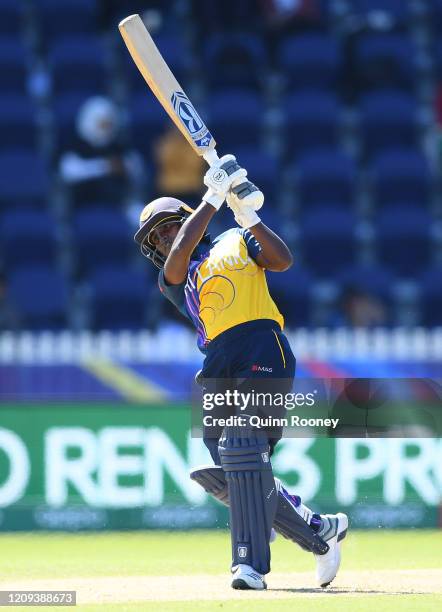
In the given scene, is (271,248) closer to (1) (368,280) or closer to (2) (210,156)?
(2) (210,156)

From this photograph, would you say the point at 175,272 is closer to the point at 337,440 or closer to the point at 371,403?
the point at 371,403

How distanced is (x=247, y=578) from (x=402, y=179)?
369 inches

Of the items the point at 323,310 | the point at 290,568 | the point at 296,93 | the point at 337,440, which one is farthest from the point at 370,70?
the point at 290,568

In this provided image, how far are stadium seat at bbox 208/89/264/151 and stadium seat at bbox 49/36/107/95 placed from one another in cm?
119

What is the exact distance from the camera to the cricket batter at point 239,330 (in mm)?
6008

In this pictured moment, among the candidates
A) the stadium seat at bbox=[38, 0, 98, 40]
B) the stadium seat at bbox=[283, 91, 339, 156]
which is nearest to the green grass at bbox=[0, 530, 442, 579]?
the stadium seat at bbox=[283, 91, 339, 156]

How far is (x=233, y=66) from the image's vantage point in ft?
49.9

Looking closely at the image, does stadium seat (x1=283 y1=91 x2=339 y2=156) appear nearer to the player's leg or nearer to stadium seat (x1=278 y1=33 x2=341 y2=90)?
stadium seat (x1=278 y1=33 x2=341 y2=90)

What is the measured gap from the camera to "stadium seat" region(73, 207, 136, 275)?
532 inches

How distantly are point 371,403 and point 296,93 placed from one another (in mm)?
7544

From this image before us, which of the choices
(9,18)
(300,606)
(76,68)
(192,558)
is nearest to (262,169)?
(76,68)

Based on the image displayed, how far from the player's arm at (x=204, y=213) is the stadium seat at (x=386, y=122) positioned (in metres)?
9.44

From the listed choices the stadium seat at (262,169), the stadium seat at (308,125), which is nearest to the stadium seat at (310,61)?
the stadium seat at (308,125)

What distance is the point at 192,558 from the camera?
7859mm
